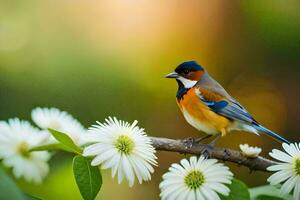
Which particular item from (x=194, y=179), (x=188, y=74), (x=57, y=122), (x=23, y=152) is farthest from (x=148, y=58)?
(x=194, y=179)

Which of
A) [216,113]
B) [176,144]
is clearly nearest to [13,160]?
[176,144]

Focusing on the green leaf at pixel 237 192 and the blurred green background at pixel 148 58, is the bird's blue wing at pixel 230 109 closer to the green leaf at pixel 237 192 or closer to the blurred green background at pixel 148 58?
the green leaf at pixel 237 192

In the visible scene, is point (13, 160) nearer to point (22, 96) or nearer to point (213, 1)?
point (22, 96)

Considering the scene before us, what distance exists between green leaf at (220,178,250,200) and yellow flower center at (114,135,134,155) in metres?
0.09

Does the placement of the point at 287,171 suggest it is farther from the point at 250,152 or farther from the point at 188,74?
the point at 188,74

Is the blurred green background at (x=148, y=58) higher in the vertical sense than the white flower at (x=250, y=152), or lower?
higher

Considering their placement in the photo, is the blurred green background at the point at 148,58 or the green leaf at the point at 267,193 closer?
the green leaf at the point at 267,193

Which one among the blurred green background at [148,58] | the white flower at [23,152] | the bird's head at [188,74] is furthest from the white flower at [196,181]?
the blurred green background at [148,58]

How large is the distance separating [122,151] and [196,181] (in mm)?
71

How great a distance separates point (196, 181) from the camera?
1.69ft

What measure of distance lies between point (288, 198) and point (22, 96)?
2.25m

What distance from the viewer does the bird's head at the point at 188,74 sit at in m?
1.12

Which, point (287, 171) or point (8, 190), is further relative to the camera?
point (287, 171)

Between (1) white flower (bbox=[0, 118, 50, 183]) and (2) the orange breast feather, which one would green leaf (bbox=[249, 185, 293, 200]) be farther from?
(2) the orange breast feather
